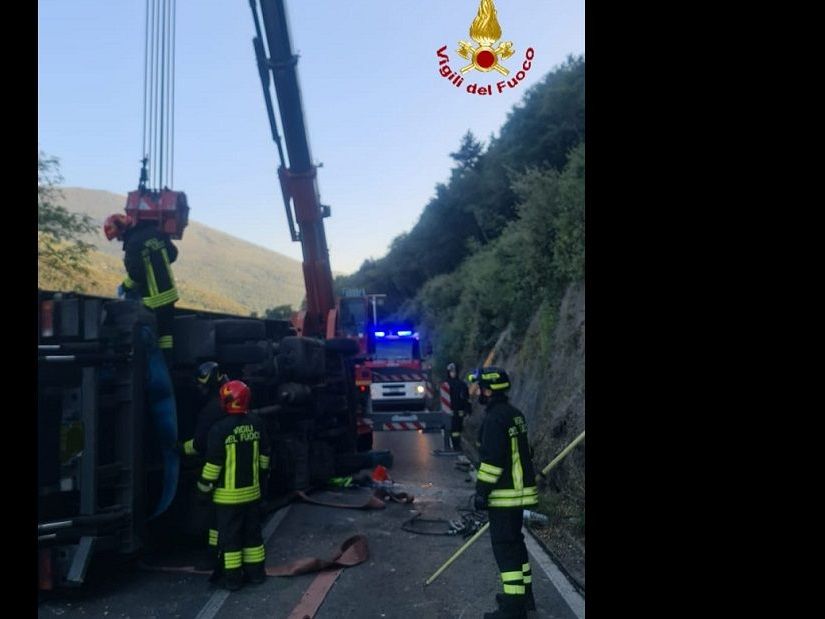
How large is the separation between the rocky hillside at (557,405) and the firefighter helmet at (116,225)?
18.2 feet

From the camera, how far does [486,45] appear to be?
15.1 ft

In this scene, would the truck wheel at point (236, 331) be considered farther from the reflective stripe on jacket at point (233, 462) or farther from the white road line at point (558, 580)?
the white road line at point (558, 580)

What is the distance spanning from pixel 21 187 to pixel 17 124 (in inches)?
11.8

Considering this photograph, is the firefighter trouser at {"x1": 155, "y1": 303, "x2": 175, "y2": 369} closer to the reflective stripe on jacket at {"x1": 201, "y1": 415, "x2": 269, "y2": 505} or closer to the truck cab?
the reflective stripe on jacket at {"x1": 201, "y1": 415, "x2": 269, "y2": 505}

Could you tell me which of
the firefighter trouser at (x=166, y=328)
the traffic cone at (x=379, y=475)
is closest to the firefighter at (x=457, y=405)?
the traffic cone at (x=379, y=475)

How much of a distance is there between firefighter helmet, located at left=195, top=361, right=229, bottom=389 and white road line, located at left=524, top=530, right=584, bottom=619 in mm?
3555

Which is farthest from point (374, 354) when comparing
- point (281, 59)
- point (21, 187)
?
point (21, 187)

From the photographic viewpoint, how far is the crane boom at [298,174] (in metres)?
10.9

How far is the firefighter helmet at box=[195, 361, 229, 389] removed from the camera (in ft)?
Answer: 23.1

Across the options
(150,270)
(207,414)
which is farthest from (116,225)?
(207,414)

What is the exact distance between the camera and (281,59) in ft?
36.0
